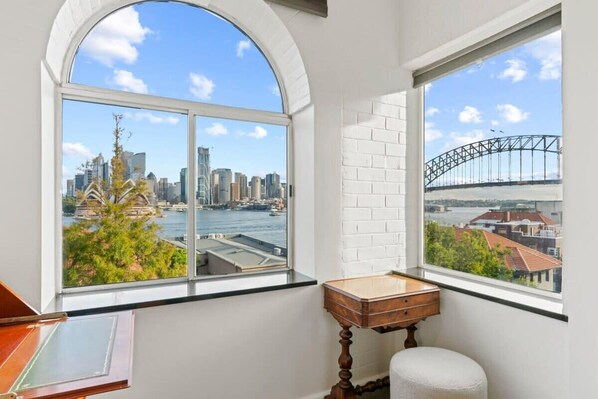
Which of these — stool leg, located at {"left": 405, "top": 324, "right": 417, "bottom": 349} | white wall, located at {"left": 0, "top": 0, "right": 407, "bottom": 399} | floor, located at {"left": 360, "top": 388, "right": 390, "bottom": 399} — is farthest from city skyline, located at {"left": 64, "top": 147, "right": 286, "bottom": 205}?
floor, located at {"left": 360, "top": 388, "right": 390, "bottom": 399}

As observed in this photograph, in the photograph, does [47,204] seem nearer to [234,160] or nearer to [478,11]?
[234,160]

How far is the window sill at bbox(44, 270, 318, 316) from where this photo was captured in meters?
1.60

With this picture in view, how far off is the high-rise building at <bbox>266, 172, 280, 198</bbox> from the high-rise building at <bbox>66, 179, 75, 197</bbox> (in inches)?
→ 43.9

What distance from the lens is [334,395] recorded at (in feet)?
6.90

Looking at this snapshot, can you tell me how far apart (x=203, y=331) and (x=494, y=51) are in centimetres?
229

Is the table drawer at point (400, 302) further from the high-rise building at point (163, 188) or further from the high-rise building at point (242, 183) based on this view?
the high-rise building at point (163, 188)

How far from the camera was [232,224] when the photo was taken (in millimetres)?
2250

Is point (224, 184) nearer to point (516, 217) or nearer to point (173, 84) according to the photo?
point (173, 84)

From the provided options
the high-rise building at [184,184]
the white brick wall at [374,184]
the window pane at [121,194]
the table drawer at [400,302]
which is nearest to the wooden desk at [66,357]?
the window pane at [121,194]

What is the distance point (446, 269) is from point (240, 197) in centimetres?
151

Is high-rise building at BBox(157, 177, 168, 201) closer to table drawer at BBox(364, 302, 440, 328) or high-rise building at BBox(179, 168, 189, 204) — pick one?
high-rise building at BBox(179, 168, 189, 204)

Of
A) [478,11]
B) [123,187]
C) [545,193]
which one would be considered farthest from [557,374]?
[123,187]

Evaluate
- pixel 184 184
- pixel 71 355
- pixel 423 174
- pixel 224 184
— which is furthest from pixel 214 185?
pixel 423 174

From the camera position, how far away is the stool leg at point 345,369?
2041 mm
